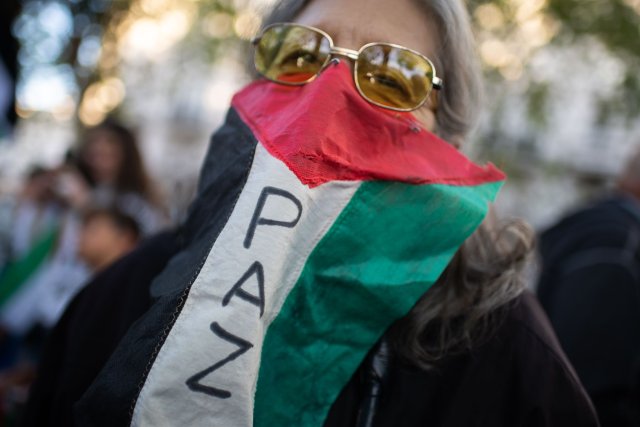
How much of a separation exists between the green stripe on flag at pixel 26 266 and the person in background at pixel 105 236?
1.46 feet

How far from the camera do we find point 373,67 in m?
1.29

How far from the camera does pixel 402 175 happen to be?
3.89ft

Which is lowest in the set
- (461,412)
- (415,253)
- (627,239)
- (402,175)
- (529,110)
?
(529,110)

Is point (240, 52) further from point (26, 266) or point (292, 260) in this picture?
point (292, 260)

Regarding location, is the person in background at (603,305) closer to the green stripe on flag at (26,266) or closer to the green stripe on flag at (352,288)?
the green stripe on flag at (352,288)

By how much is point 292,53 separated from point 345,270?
0.56m

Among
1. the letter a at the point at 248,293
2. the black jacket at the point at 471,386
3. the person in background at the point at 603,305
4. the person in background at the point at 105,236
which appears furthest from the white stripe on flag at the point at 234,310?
the person in background at the point at 105,236

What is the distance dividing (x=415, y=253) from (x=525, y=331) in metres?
0.32

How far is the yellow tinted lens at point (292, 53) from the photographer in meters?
1.33

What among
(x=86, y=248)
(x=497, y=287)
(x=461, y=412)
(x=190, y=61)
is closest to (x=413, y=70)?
(x=497, y=287)

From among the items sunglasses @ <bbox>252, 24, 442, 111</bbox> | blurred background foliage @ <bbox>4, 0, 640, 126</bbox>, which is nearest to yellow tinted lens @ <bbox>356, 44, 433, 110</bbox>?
sunglasses @ <bbox>252, 24, 442, 111</bbox>

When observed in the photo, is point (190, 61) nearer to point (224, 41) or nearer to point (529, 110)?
point (224, 41)

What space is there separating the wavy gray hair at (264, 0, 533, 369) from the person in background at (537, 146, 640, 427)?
108 cm

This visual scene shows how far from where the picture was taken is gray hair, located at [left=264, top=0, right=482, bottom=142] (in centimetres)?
140
